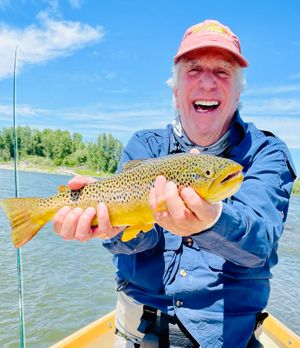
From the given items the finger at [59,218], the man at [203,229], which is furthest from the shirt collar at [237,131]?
the finger at [59,218]

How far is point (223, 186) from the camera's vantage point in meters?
1.70

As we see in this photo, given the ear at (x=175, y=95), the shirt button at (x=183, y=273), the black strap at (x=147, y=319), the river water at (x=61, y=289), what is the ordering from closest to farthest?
the shirt button at (x=183, y=273)
the black strap at (x=147, y=319)
the ear at (x=175, y=95)
the river water at (x=61, y=289)

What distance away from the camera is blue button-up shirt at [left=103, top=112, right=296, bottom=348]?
192 centimetres

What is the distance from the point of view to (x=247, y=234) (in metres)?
1.68

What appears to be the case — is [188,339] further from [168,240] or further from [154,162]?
[154,162]

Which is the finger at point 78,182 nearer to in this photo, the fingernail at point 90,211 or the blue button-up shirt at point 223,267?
the fingernail at point 90,211

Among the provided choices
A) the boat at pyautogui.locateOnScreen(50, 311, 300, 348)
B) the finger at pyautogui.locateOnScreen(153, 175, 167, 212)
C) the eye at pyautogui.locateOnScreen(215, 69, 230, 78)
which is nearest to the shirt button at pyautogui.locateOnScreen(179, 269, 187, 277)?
the finger at pyautogui.locateOnScreen(153, 175, 167, 212)

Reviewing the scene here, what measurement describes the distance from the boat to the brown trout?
1.88 metres

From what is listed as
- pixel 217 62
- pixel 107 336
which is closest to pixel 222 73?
pixel 217 62

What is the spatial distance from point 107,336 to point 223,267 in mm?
2450

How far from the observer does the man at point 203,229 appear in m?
1.70

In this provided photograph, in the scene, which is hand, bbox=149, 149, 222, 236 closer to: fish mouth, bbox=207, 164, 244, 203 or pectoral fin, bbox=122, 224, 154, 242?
fish mouth, bbox=207, 164, 244, 203

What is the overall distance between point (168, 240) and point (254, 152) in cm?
78

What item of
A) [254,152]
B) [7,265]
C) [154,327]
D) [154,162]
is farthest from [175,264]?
[7,265]
